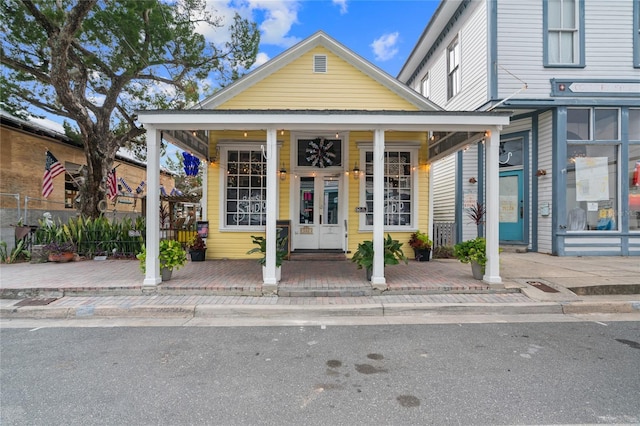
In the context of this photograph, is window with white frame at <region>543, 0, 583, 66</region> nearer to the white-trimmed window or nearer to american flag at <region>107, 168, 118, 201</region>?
the white-trimmed window

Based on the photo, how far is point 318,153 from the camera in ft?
29.6

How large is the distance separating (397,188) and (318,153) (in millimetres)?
2414

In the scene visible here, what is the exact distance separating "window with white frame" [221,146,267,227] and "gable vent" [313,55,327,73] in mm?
2654

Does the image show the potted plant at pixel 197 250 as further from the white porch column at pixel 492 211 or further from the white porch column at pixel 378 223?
the white porch column at pixel 492 211

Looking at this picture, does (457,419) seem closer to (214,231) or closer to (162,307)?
(162,307)

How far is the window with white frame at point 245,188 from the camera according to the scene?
8.99m

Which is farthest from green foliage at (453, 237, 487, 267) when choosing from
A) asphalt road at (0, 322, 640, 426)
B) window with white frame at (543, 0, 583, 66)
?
window with white frame at (543, 0, 583, 66)

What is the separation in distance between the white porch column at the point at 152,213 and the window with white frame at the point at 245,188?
2984mm

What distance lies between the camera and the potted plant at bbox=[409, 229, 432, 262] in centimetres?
870

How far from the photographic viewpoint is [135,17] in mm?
10203

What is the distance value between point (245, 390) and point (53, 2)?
1288 cm

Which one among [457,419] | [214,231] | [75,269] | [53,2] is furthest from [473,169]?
[53,2]

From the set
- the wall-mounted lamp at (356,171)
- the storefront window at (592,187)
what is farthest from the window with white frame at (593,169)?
the wall-mounted lamp at (356,171)

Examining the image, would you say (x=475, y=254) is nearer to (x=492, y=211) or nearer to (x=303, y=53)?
(x=492, y=211)
